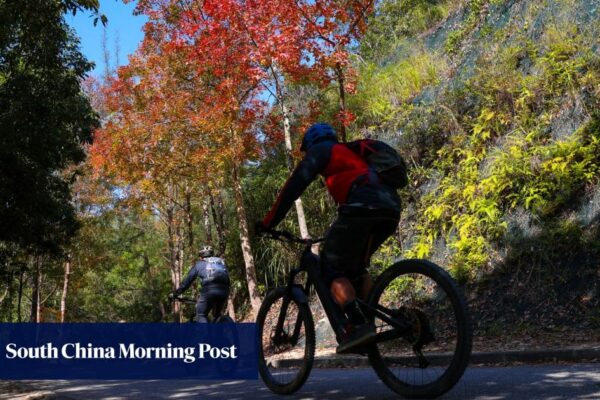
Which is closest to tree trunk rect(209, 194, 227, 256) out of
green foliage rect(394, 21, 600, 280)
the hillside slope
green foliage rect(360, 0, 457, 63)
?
the hillside slope

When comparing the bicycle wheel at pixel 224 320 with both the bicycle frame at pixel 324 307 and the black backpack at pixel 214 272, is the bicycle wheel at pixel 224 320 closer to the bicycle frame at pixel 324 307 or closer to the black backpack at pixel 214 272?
the black backpack at pixel 214 272

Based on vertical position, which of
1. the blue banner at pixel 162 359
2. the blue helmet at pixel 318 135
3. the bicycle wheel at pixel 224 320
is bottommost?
the blue banner at pixel 162 359

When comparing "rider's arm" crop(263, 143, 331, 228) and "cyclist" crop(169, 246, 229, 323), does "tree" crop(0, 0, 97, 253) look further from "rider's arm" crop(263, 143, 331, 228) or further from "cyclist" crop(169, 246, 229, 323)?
"rider's arm" crop(263, 143, 331, 228)

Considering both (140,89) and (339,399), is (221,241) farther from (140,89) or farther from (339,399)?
(339,399)

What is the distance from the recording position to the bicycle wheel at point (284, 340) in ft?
14.4

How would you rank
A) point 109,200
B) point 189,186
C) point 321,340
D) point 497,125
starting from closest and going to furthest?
point 321,340 → point 497,125 → point 189,186 → point 109,200

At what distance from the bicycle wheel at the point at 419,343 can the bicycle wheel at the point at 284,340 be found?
63 cm

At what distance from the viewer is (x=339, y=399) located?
411 cm

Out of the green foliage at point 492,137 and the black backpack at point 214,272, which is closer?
the black backpack at point 214,272

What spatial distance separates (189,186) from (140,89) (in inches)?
140

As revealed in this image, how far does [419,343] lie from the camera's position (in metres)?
3.65

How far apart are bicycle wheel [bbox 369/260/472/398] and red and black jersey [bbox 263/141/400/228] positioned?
0.45 m

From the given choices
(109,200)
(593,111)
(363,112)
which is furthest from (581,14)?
(109,200)

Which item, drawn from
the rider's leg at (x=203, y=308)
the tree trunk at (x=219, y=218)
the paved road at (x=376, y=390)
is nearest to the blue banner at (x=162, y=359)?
the rider's leg at (x=203, y=308)
